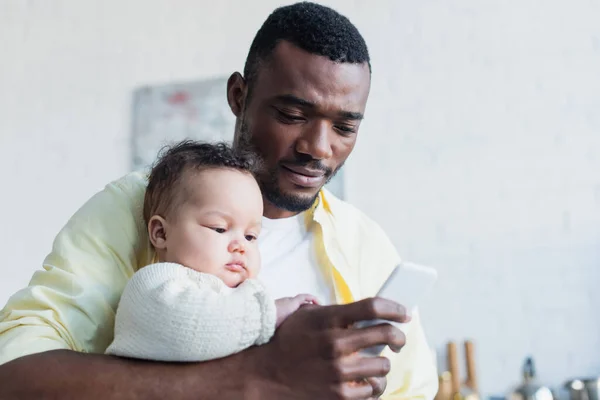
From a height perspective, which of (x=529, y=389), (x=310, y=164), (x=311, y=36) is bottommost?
(x=529, y=389)

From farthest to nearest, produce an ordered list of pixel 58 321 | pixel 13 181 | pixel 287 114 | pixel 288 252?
1. pixel 13 181
2. pixel 288 252
3. pixel 287 114
4. pixel 58 321

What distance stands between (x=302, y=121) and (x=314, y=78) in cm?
8

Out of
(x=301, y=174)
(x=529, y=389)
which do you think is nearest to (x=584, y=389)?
(x=529, y=389)

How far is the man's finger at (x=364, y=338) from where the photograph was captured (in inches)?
31.1

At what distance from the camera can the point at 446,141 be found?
9.52ft

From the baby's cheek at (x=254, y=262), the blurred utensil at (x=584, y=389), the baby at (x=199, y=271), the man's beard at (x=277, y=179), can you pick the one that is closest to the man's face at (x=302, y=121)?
the man's beard at (x=277, y=179)

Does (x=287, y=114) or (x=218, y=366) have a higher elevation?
(x=287, y=114)

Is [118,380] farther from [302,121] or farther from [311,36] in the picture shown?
[311,36]

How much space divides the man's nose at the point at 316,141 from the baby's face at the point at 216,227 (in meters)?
0.21

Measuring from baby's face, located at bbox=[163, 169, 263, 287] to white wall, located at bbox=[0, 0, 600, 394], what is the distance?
77.5 inches

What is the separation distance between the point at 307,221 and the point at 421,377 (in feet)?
1.22

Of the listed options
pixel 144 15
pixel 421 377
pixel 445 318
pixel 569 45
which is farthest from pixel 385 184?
pixel 421 377

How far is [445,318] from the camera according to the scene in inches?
110

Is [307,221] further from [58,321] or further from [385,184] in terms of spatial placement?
[385,184]
